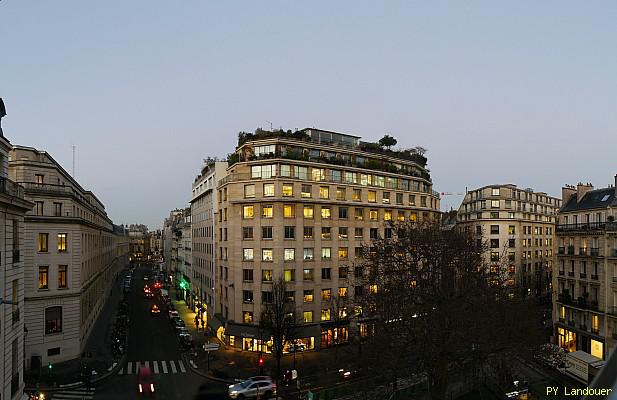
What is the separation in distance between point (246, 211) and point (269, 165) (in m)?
6.00

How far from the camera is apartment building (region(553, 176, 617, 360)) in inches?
1805

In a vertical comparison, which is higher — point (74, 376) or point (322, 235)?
point (322, 235)

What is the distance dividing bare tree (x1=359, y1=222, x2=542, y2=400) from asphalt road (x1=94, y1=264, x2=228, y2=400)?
15635 millimetres

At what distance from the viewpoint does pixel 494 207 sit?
8481 cm

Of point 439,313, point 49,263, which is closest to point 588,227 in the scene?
point 439,313

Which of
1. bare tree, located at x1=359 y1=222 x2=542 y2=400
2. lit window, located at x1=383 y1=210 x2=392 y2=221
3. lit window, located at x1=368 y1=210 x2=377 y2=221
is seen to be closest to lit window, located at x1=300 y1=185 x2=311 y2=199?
lit window, located at x1=368 y1=210 x2=377 y2=221

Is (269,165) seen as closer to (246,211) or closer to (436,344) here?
(246,211)

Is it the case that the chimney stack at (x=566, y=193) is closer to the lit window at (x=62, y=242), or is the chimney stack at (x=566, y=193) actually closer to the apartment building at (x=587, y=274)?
the apartment building at (x=587, y=274)

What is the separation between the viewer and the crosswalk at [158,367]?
139ft

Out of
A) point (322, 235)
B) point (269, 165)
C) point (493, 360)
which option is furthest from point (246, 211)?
point (493, 360)

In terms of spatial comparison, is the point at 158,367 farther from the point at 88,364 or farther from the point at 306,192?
the point at 306,192

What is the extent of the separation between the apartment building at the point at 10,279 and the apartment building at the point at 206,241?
31346 mm

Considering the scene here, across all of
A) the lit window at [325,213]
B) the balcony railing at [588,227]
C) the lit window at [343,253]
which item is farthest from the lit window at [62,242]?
the balcony railing at [588,227]

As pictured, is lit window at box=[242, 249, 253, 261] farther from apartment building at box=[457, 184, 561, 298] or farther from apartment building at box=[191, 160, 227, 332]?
apartment building at box=[457, 184, 561, 298]
